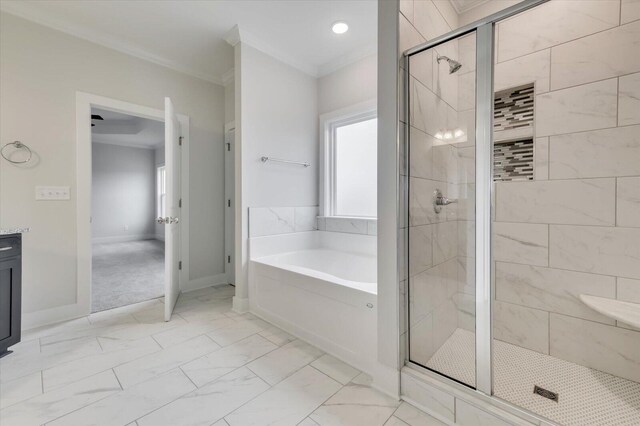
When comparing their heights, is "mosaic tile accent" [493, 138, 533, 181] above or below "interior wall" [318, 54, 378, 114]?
below

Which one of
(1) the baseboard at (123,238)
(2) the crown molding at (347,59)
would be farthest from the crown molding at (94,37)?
(1) the baseboard at (123,238)

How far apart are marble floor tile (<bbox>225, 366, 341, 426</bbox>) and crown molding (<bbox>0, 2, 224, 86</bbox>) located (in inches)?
130

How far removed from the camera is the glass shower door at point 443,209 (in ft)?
4.67

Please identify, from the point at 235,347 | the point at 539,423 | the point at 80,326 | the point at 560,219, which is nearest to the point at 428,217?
the point at 560,219

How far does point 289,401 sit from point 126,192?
300 inches

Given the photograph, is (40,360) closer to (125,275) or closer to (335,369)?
(335,369)

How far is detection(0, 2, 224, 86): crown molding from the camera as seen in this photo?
2174 millimetres

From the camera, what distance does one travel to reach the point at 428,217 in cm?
164

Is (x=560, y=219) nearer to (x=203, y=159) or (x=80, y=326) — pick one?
(x=203, y=159)

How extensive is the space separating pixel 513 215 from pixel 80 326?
11.5 ft

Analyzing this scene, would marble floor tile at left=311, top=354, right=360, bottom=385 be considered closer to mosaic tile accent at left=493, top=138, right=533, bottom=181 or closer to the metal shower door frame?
the metal shower door frame

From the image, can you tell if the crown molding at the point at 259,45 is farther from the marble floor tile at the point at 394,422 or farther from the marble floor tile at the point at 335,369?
the marble floor tile at the point at 394,422

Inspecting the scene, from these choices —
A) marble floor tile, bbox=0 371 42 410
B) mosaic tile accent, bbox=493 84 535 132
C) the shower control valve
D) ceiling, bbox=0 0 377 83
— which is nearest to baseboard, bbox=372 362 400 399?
the shower control valve

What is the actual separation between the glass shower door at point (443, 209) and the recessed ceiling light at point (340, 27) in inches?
46.6
